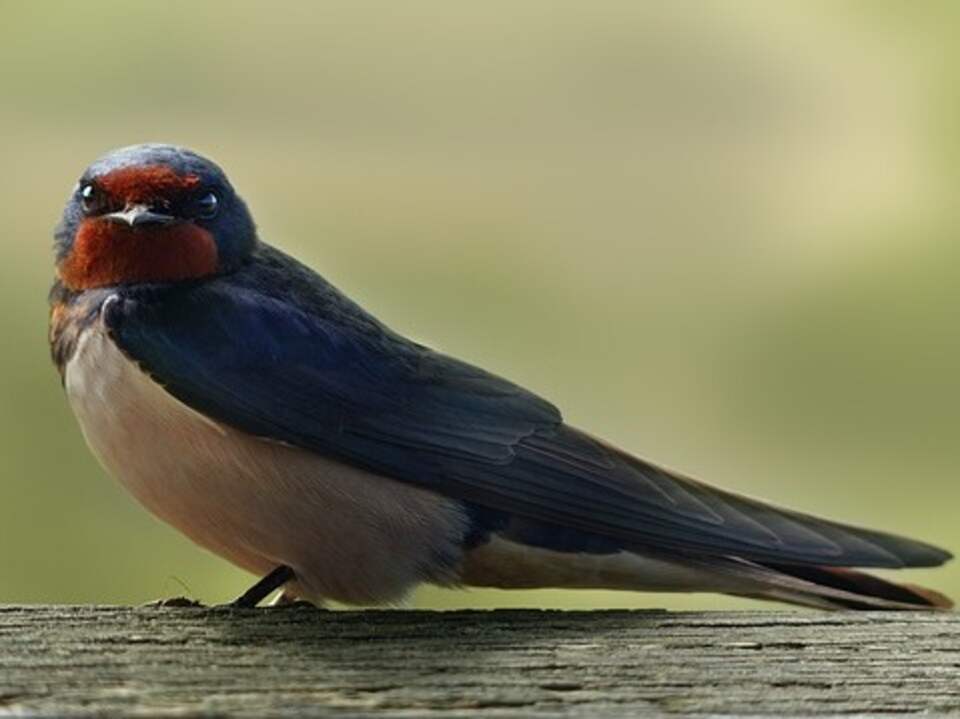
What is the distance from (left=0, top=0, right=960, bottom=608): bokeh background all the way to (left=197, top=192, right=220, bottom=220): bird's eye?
1127 mm

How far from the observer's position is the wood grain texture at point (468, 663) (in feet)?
4.22

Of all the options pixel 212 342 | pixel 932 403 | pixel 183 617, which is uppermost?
pixel 932 403

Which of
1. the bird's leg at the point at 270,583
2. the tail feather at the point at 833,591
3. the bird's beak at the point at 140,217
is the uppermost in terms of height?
the bird's beak at the point at 140,217

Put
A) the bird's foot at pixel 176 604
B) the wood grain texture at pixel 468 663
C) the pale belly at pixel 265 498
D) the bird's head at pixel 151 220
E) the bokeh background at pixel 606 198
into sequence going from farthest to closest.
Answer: the bokeh background at pixel 606 198 → the bird's head at pixel 151 220 → the pale belly at pixel 265 498 → the bird's foot at pixel 176 604 → the wood grain texture at pixel 468 663

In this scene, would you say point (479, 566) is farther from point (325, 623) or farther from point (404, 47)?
point (404, 47)

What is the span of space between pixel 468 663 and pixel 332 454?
0.38 m

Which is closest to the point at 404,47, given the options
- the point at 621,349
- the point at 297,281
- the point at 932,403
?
the point at 621,349

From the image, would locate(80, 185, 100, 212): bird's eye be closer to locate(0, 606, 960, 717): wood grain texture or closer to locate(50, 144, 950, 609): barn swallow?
locate(50, 144, 950, 609): barn swallow

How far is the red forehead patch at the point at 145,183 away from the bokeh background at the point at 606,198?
1.15m

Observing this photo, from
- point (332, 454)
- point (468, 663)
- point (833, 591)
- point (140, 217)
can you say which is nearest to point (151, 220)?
point (140, 217)

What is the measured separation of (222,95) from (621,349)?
77cm

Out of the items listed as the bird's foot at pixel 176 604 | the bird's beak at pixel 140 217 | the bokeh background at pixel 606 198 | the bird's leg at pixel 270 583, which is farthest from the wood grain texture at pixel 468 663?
the bokeh background at pixel 606 198

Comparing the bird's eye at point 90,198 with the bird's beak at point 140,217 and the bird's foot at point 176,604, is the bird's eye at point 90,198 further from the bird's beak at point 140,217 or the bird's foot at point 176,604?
the bird's foot at point 176,604

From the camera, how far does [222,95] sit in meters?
3.08
